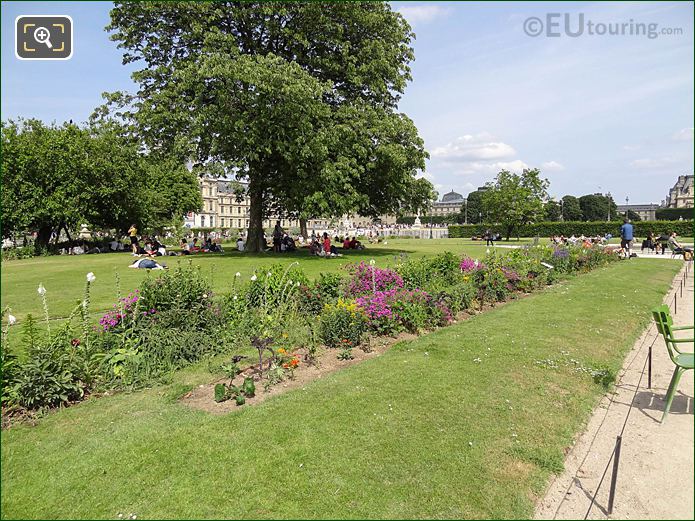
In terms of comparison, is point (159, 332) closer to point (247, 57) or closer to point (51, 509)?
point (51, 509)

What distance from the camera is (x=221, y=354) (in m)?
7.36

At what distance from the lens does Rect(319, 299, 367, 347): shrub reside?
307 inches

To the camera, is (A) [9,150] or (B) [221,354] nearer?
(B) [221,354]

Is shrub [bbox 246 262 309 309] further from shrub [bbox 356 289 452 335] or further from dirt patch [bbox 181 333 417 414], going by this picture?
dirt patch [bbox 181 333 417 414]

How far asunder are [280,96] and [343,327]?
1488 centimetres

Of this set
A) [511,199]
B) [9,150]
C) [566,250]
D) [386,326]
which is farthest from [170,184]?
[386,326]

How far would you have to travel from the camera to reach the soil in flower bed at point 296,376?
17.8 ft

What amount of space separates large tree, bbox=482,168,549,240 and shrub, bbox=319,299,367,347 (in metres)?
44.3

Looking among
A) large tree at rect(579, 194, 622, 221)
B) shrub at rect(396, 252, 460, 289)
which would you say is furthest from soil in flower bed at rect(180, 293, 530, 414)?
large tree at rect(579, 194, 622, 221)

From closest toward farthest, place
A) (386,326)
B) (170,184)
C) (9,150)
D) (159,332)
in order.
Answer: (159,332)
(386,326)
(9,150)
(170,184)

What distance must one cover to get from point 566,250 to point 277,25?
16.9 metres

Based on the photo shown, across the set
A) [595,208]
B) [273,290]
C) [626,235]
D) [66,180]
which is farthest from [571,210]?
[273,290]

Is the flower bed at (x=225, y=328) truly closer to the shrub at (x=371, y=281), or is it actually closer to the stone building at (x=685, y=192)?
the shrub at (x=371, y=281)

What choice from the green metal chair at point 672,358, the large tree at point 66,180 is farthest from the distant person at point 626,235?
the large tree at point 66,180
